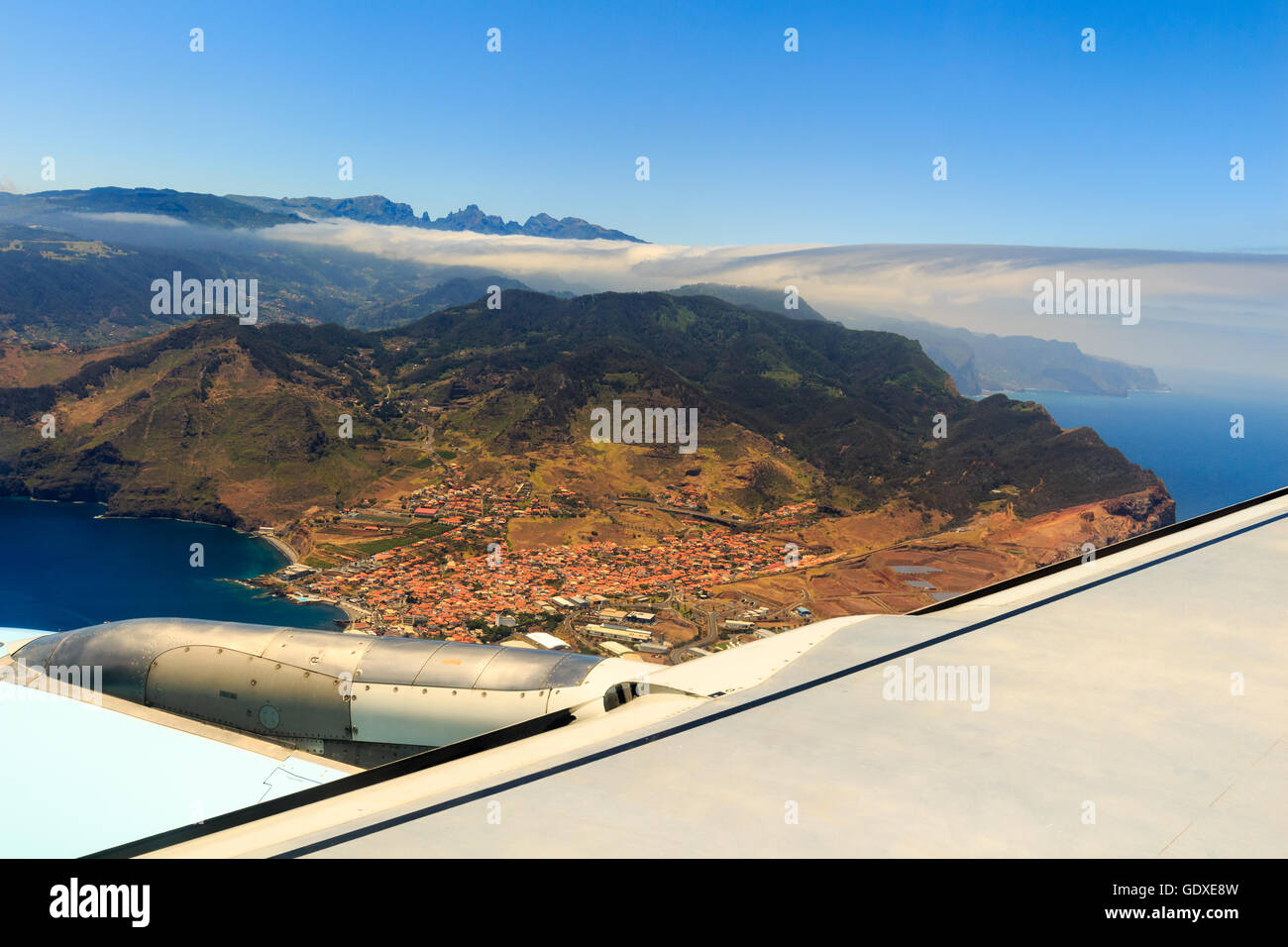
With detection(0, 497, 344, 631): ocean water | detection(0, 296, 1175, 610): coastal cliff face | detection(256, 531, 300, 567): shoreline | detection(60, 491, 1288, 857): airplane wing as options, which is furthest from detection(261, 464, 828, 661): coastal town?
detection(60, 491, 1288, 857): airplane wing

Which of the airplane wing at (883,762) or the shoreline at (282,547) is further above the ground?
the airplane wing at (883,762)

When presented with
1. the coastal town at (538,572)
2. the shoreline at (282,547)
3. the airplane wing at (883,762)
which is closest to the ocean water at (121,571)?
the shoreline at (282,547)

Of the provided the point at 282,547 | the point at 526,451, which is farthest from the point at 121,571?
the point at 526,451

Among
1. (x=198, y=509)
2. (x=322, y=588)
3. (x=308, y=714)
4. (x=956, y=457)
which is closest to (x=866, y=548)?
(x=956, y=457)

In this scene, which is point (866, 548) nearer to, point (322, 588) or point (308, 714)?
point (322, 588)

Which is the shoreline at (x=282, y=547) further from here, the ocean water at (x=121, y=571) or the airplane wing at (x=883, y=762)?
the airplane wing at (x=883, y=762)

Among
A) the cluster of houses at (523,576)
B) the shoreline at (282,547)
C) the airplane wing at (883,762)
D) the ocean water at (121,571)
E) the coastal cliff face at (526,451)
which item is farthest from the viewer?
the coastal cliff face at (526,451)

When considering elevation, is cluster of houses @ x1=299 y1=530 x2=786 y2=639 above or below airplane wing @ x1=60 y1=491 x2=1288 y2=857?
below

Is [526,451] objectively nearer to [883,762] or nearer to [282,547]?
[282,547]

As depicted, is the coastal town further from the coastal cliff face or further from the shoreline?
the coastal cliff face
